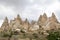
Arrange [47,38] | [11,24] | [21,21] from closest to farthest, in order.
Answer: [47,38] → [11,24] → [21,21]

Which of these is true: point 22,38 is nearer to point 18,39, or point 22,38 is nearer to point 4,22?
point 18,39

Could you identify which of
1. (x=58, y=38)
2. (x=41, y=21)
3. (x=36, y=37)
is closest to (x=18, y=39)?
(x=36, y=37)

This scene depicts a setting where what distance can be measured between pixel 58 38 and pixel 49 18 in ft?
168

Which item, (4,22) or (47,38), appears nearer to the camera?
(47,38)

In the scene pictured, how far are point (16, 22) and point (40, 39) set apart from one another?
46.8 meters

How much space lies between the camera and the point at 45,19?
10188 cm

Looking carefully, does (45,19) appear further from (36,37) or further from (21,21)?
(36,37)

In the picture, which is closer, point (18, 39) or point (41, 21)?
point (18, 39)

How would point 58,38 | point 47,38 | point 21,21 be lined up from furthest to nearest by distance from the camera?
point 21,21 → point 47,38 → point 58,38

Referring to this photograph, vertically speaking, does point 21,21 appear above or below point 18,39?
above

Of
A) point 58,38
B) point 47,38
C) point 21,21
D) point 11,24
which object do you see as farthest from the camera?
point 21,21

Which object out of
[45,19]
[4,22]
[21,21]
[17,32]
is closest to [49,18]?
[45,19]

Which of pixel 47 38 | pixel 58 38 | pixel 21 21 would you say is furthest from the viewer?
pixel 21 21

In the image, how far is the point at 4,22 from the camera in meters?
104
